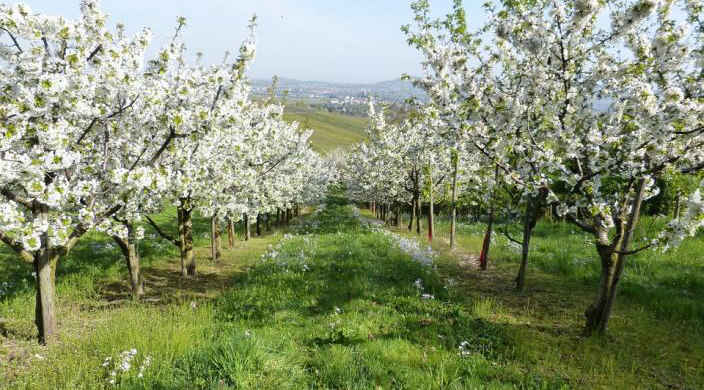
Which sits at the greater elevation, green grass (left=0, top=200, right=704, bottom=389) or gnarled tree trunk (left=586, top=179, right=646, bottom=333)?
gnarled tree trunk (left=586, top=179, right=646, bottom=333)

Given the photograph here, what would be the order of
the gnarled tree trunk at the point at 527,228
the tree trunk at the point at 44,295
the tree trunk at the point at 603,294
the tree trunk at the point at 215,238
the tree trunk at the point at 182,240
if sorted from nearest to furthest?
the tree trunk at the point at 44,295 < the tree trunk at the point at 603,294 < the gnarled tree trunk at the point at 527,228 < the tree trunk at the point at 182,240 < the tree trunk at the point at 215,238

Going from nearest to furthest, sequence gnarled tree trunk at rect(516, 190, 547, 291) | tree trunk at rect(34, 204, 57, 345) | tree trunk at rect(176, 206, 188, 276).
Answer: tree trunk at rect(34, 204, 57, 345), gnarled tree trunk at rect(516, 190, 547, 291), tree trunk at rect(176, 206, 188, 276)

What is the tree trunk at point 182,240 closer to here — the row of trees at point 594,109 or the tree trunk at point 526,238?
the row of trees at point 594,109

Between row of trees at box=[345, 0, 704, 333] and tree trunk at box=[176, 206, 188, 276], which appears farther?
tree trunk at box=[176, 206, 188, 276]

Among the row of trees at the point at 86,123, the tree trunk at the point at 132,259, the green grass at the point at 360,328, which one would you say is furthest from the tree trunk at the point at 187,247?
the row of trees at the point at 86,123

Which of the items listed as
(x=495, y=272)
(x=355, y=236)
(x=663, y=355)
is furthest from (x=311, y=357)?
(x=355, y=236)

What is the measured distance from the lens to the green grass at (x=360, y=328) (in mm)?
6289

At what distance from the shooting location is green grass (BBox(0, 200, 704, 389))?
248 inches

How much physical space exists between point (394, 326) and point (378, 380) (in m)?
2.27

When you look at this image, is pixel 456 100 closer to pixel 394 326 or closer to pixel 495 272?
pixel 394 326

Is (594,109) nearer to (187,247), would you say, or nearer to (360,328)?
(360,328)

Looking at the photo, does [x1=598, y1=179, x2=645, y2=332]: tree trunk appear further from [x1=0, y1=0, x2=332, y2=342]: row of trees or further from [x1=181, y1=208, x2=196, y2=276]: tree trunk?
[x1=181, y1=208, x2=196, y2=276]: tree trunk

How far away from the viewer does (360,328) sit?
26.3 feet


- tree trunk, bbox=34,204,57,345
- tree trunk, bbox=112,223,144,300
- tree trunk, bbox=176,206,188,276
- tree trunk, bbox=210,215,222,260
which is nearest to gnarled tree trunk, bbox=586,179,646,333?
tree trunk, bbox=34,204,57,345
